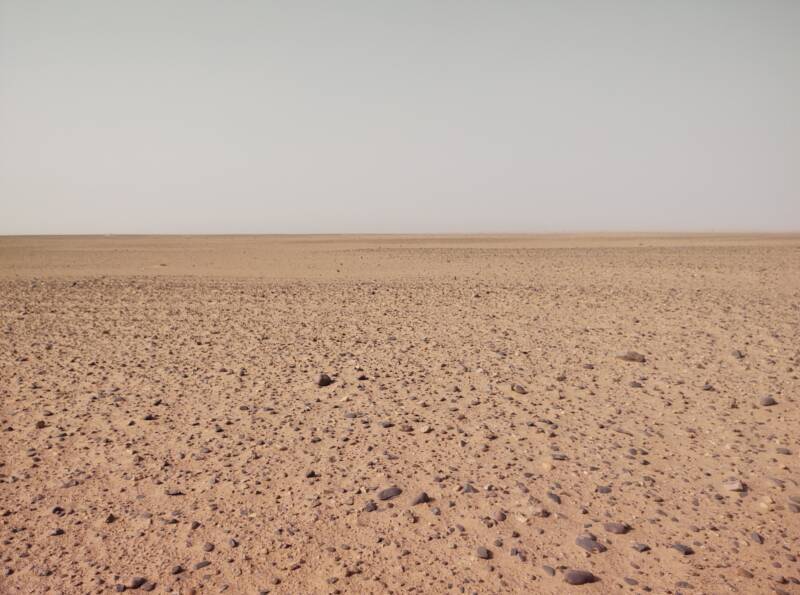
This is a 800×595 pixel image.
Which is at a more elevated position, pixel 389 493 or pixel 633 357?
pixel 633 357

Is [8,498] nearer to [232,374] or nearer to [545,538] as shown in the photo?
[232,374]

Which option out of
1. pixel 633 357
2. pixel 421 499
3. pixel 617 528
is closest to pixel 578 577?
pixel 617 528

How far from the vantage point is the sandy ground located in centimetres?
311

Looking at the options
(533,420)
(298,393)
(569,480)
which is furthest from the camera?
(298,393)

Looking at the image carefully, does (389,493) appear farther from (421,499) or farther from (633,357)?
(633,357)

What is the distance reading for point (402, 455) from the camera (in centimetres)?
442

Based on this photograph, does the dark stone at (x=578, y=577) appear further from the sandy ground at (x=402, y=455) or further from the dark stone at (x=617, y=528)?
the dark stone at (x=617, y=528)

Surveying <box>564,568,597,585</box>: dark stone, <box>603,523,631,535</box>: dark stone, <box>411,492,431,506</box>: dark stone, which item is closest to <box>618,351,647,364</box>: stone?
<box>603,523,631,535</box>: dark stone

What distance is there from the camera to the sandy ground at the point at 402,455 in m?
3.11

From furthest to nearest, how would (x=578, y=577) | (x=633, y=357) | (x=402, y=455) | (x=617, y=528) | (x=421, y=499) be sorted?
1. (x=633, y=357)
2. (x=402, y=455)
3. (x=421, y=499)
4. (x=617, y=528)
5. (x=578, y=577)

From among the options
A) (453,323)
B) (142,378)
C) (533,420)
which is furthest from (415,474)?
(453,323)

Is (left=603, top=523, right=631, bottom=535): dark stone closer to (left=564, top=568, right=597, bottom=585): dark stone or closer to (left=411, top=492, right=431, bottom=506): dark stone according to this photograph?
(left=564, top=568, right=597, bottom=585): dark stone

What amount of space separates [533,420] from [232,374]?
342 cm

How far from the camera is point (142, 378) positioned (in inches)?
254
